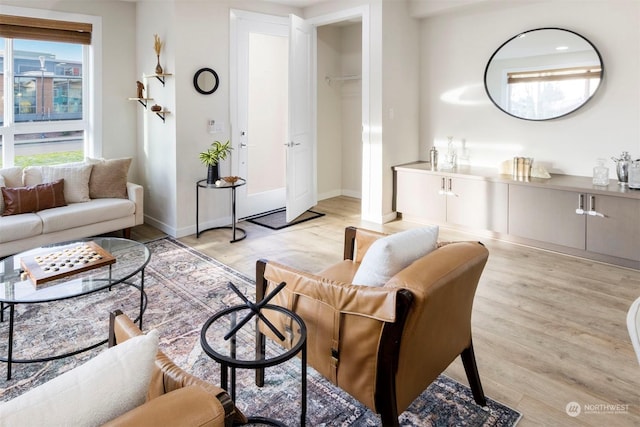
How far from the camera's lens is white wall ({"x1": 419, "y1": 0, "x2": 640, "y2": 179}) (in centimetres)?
410

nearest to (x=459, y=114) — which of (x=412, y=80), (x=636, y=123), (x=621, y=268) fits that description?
(x=412, y=80)

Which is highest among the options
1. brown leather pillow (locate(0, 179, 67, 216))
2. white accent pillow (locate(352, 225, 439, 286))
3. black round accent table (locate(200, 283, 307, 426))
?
brown leather pillow (locate(0, 179, 67, 216))

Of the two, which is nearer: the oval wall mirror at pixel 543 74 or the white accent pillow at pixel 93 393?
the white accent pillow at pixel 93 393

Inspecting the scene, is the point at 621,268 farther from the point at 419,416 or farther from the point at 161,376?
the point at 161,376

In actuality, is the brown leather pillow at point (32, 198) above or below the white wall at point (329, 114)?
below

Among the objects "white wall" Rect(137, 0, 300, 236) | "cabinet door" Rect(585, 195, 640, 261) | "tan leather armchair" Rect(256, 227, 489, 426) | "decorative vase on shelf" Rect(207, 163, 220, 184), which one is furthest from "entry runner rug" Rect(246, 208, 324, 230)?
"tan leather armchair" Rect(256, 227, 489, 426)

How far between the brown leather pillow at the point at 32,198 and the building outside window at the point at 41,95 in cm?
74

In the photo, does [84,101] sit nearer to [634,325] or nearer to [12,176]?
[12,176]

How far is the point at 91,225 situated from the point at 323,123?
11.5 feet

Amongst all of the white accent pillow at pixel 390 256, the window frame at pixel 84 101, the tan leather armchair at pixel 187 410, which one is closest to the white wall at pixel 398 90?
the window frame at pixel 84 101

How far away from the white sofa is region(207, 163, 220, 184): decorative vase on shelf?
2.34 ft

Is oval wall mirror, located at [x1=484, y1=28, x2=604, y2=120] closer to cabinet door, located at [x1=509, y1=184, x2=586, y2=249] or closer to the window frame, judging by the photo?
cabinet door, located at [x1=509, y1=184, x2=586, y2=249]

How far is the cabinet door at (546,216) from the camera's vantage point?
13.2 ft

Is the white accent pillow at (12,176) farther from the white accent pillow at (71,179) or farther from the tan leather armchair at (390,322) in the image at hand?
the tan leather armchair at (390,322)
